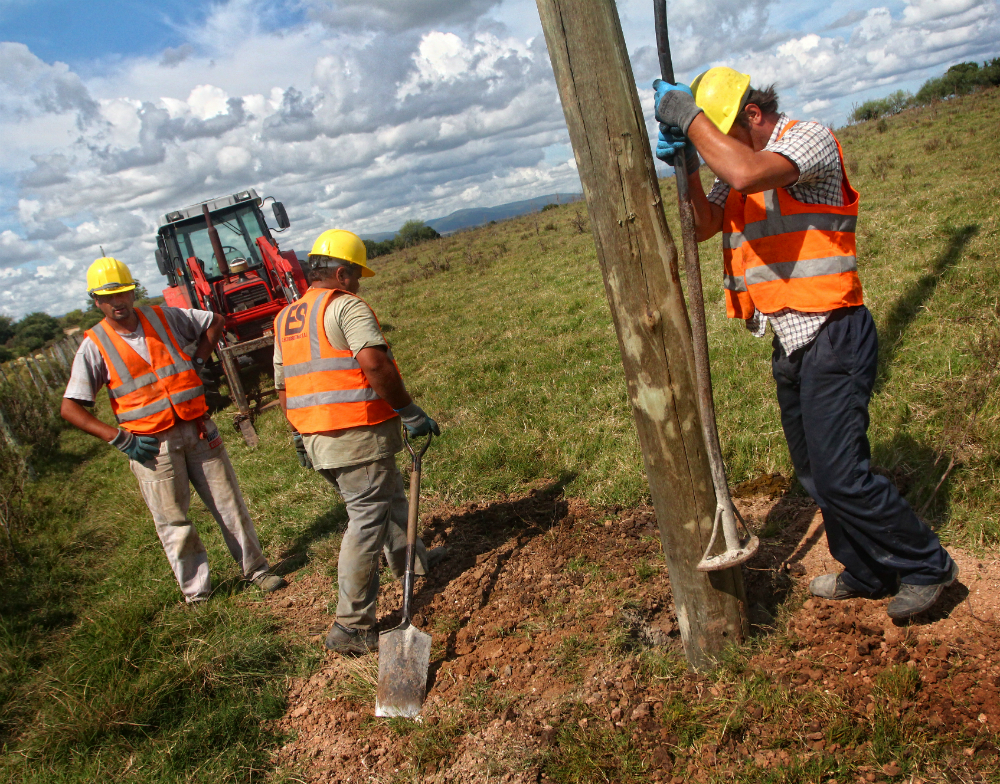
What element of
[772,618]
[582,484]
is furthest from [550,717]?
[582,484]

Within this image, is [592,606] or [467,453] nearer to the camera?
[592,606]

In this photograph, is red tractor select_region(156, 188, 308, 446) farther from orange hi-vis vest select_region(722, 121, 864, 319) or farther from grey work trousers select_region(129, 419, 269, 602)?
orange hi-vis vest select_region(722, 121, 864, 319)

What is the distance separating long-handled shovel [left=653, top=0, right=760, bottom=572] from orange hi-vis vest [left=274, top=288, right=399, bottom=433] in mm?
1626

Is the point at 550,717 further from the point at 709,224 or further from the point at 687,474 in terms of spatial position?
the point at 709,224

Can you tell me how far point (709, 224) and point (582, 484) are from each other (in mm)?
2311

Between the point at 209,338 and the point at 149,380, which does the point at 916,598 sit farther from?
the point at 209,338

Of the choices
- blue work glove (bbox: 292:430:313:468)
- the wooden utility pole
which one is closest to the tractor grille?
blue work glove (bbox: 292:430:313:468)

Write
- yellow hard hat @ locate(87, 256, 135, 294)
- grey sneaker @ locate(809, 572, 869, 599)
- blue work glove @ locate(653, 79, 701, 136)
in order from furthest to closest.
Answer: yellow hard hat @ locate(87, 256, 135, 294) < grey sneaker @ locate(809, 572, 869, 599) < blue work glove @ locate(653, 79, 701, 136)

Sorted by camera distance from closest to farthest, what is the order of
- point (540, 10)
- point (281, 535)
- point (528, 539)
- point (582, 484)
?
point (540, 10)
point (528, 539)
point (582, 484)
point (281, 535)

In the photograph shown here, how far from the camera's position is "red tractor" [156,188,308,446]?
34.2 ft

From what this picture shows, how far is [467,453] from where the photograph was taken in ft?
17.7

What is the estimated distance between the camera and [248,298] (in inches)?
430

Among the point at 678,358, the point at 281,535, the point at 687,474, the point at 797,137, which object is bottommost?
the point at 281,535

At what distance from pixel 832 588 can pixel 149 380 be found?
393 centimetres
